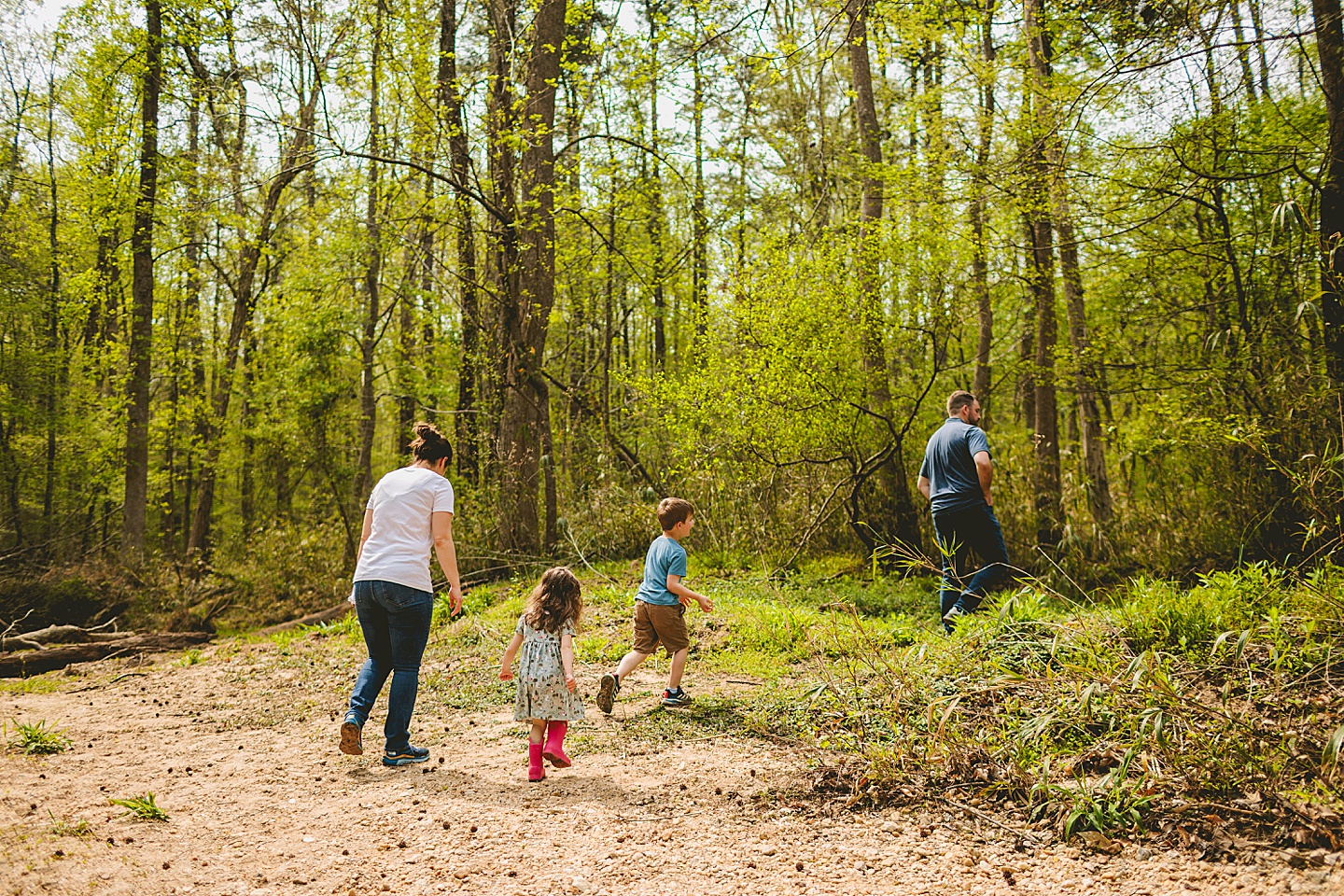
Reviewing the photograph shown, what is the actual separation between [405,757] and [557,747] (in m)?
0.97

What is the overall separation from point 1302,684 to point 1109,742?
112cm

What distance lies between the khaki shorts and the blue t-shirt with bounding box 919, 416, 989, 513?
9.00 feet

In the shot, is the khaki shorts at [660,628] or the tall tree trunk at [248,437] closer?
the khaki shorts at [660,628]

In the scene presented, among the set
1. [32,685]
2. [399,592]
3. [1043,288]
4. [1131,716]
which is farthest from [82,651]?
[1043,288]

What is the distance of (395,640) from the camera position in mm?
4840

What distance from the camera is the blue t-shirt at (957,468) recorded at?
271 inches

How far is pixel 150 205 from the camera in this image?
50.0 ft

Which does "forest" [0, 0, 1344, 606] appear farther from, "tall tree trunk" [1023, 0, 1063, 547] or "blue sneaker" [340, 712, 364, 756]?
"blue sneaker" [340, 712, 364, 756]

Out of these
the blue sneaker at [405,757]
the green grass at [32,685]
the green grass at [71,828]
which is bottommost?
the green grass at [32,685]

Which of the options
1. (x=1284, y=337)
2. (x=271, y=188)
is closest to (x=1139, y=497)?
(x=1284, y=337)

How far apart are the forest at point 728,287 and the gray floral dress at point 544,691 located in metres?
2.32

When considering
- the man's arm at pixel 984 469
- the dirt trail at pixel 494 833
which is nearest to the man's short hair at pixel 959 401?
the man's arm at pixel 984 469

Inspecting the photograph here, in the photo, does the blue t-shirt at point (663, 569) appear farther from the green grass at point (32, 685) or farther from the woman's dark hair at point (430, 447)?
the green grass at point (32, 685)

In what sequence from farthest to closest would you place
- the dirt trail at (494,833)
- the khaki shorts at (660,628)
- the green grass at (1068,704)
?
the khaki shorts at (660,628) < the green grass at (1068,704) < the dirt trail at (494,833)
